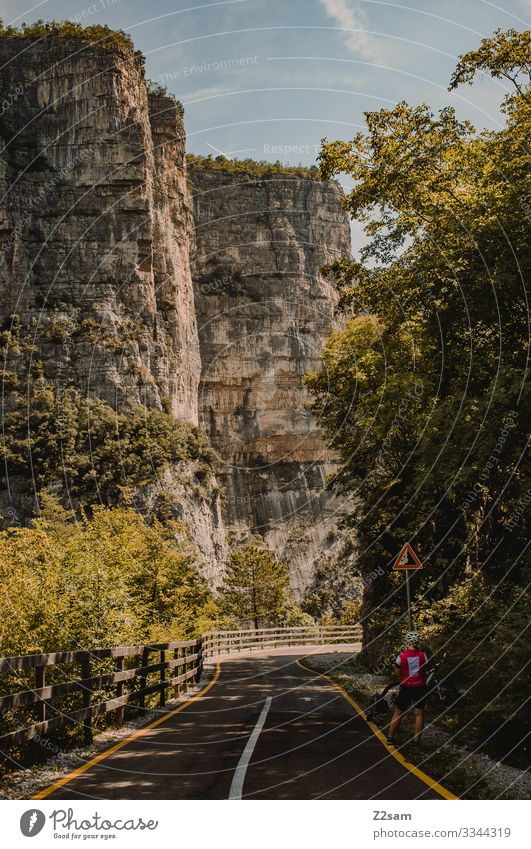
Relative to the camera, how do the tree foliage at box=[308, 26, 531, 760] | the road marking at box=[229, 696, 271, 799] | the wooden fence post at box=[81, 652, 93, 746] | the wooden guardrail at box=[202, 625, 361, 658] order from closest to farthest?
1. the road marking at box=[229, 696, 271, 799]
2. the wooden fence post at box=[81, 652, 93, 746]
3. the tree foliage at box=[308, 26, 531, 760]
4. the wooden guardrail at box=[202, 625, 361, 658]

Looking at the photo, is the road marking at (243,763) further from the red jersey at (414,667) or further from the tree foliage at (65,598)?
the tree foliage at (65,598)

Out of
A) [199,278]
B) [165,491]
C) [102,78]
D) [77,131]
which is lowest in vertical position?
[165,491]

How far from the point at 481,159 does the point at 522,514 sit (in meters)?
7.14

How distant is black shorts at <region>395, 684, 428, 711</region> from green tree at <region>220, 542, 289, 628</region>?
186 ft

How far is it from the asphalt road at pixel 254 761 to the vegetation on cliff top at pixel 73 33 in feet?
275

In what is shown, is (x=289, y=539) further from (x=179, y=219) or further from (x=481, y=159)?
(x=481, y=159)

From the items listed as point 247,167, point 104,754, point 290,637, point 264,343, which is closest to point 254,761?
point 104,754

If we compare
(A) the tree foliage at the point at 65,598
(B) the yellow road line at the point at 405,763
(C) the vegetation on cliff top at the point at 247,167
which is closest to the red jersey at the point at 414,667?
(B) the yellow road line at the point at 405,763

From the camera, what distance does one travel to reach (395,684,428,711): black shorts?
9984mm

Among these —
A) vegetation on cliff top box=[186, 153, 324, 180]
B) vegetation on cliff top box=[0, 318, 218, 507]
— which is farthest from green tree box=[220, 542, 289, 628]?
vegetation on cliff top box=[186, 153, 324, 180]

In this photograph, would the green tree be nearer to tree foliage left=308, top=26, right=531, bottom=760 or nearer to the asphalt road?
tree foliage left=308, top=26, right=531, bottom=760

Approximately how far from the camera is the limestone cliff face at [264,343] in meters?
111
